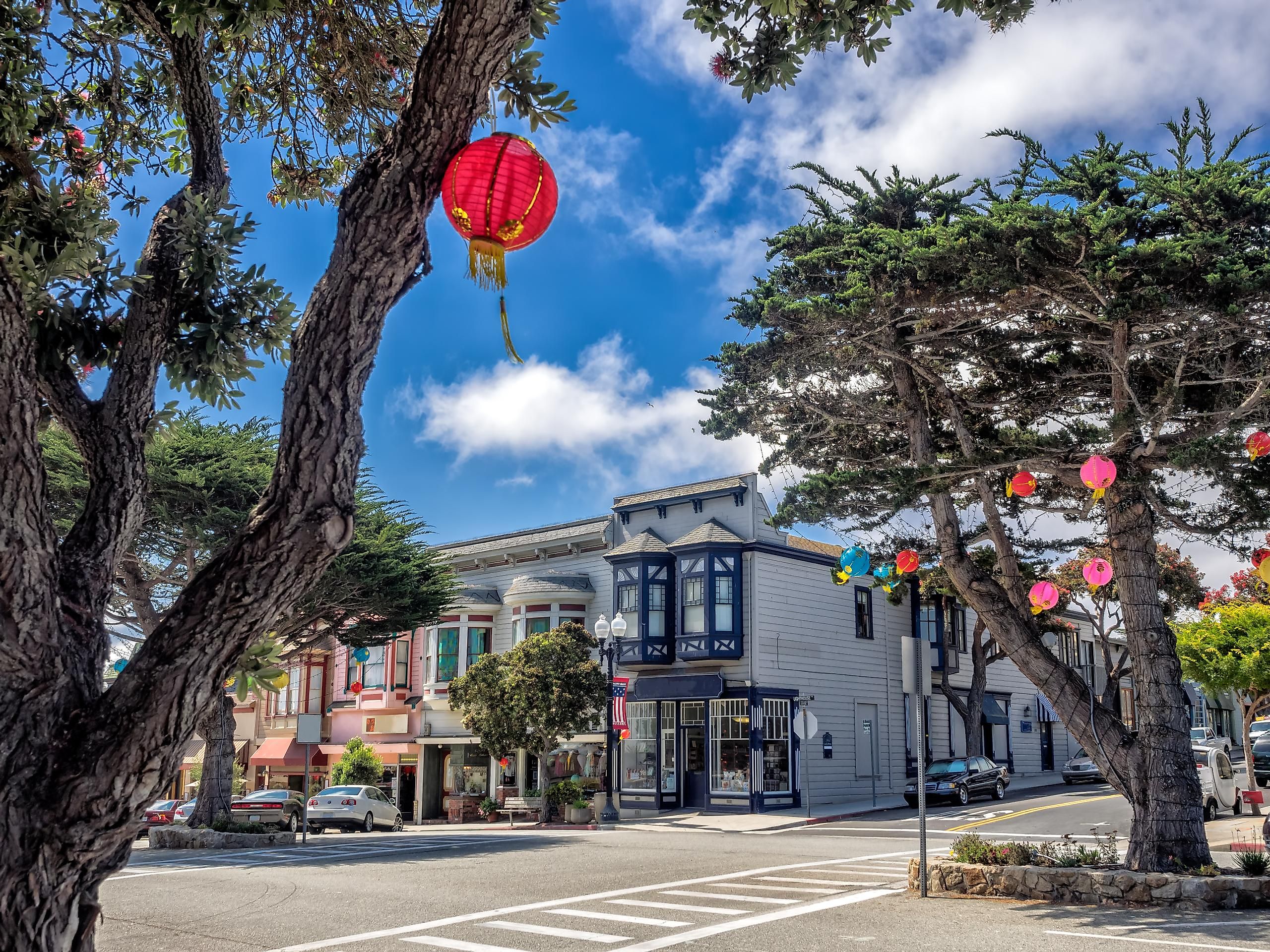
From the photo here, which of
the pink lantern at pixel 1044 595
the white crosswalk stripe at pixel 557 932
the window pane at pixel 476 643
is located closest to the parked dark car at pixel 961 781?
the window pane at pixel 476 643

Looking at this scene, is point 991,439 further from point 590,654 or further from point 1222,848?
point 590,654

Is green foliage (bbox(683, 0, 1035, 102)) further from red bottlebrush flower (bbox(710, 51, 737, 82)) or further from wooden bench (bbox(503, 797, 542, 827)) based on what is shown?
wooden bench (bbox(503, 797, 542, 827))

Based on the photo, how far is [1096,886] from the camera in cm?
1291

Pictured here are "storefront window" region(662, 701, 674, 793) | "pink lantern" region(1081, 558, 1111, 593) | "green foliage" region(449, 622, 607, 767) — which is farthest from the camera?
"storefront window" region(662, 701, 674, 793)

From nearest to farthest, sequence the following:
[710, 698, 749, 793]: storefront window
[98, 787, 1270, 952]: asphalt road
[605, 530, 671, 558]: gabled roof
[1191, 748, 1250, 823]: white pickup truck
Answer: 1. [98, 787, 1270, 952]: asphalt road
2. [1191, 748, 1250, 823]: white pickup truck
3. [710, 698, 749, 793]: storefront window
4. [605, 530, 671, 558]: gabled roof

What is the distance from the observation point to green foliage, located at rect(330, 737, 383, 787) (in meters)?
37.9

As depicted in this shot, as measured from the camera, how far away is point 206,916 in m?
12.9

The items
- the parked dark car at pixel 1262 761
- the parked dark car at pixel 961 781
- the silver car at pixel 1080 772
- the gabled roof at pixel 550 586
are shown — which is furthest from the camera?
the silver car at pixel 1080 772

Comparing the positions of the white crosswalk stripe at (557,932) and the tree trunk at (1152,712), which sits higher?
the tree trunk at (1152,712)

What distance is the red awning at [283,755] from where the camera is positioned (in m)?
42.6

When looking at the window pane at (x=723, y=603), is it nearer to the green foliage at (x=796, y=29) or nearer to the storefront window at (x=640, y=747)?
the storefront window at (x=640, y=747)

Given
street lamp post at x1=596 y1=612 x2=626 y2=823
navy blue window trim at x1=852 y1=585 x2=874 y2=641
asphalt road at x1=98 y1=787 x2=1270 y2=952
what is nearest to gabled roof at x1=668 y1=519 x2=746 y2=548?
street lamp post at x1=596 y1=612 x2=626 y2=823

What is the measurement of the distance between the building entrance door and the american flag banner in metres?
3.94

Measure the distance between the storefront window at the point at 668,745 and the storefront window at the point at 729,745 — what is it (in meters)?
1.51
